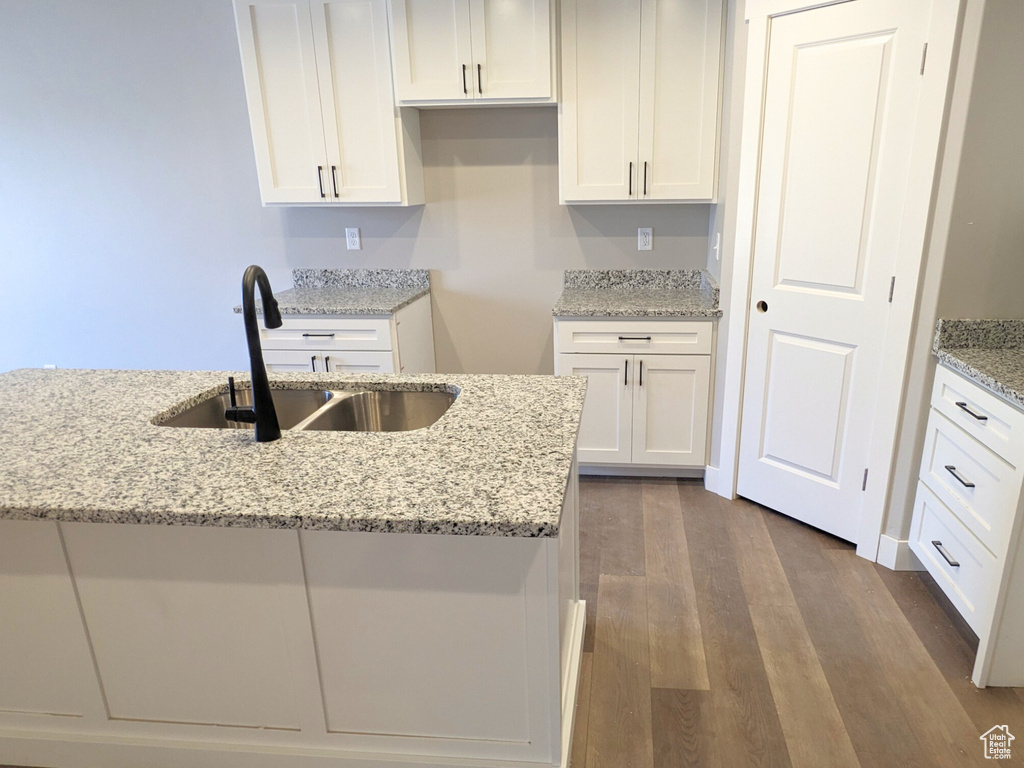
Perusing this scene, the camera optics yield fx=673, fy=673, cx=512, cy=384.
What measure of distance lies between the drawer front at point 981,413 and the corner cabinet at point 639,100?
130 cm

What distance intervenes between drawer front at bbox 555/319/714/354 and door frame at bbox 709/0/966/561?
149 mm

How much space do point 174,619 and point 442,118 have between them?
267cm

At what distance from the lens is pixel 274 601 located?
4.64ft

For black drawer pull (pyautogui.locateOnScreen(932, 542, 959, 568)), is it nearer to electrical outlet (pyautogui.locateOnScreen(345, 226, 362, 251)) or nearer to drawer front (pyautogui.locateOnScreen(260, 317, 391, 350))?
drawer front (pyautogui.locateOnScreen(260, 317, 391, 350))

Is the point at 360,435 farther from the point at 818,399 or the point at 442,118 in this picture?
the point at 442,118

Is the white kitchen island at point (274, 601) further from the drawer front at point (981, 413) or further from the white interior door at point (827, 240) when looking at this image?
the white interior door at point (827, 240)

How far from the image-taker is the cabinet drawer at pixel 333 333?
3.13m

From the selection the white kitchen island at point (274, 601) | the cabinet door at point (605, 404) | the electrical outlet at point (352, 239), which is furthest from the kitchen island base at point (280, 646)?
the electrical outlet at point (352, 239)

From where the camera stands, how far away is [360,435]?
153 cm

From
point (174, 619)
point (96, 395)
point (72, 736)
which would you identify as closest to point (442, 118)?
point (96, 395)

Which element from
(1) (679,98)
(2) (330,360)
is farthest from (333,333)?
(1) (679,98)

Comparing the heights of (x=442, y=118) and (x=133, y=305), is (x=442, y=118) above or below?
above

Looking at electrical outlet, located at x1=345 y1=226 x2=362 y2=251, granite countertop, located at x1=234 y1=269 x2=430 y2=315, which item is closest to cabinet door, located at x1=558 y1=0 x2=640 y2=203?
granite countertop, located at x1=234 y1=269 x2=430 y2=315

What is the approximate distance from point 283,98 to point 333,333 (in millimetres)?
1092
